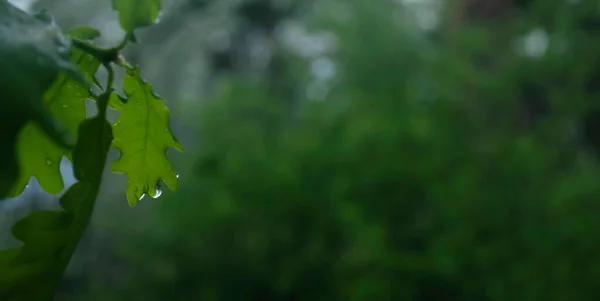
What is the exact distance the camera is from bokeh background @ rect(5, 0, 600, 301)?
2842 millimetres

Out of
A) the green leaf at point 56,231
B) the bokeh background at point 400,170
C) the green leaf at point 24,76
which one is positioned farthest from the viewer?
the bokeh background at point 400,170

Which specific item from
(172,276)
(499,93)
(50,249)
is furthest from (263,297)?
(50,249)

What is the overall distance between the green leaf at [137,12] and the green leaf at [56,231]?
0.08 meters

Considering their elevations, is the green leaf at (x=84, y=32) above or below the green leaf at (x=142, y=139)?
above

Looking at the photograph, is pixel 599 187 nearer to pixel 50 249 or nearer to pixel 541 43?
pixel 541 43

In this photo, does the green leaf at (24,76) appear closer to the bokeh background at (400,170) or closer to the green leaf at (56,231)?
the green leaf at (56,231)

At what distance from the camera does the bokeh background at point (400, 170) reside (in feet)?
9.32

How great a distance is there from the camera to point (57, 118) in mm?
419

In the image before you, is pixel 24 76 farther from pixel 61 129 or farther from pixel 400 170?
pixel 400 170

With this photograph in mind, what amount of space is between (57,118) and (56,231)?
0.06 metres

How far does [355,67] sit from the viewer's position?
324 cm

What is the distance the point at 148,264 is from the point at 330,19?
1436mm

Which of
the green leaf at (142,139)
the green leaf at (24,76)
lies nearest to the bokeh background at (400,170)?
the green leaf at (142,139)

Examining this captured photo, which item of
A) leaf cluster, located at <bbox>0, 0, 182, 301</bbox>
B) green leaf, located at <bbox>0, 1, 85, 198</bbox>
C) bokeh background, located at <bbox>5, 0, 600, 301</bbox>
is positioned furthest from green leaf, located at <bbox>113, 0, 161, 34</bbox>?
bokeh background, located at <bbox>5, 0, 600, 301</bbox>
